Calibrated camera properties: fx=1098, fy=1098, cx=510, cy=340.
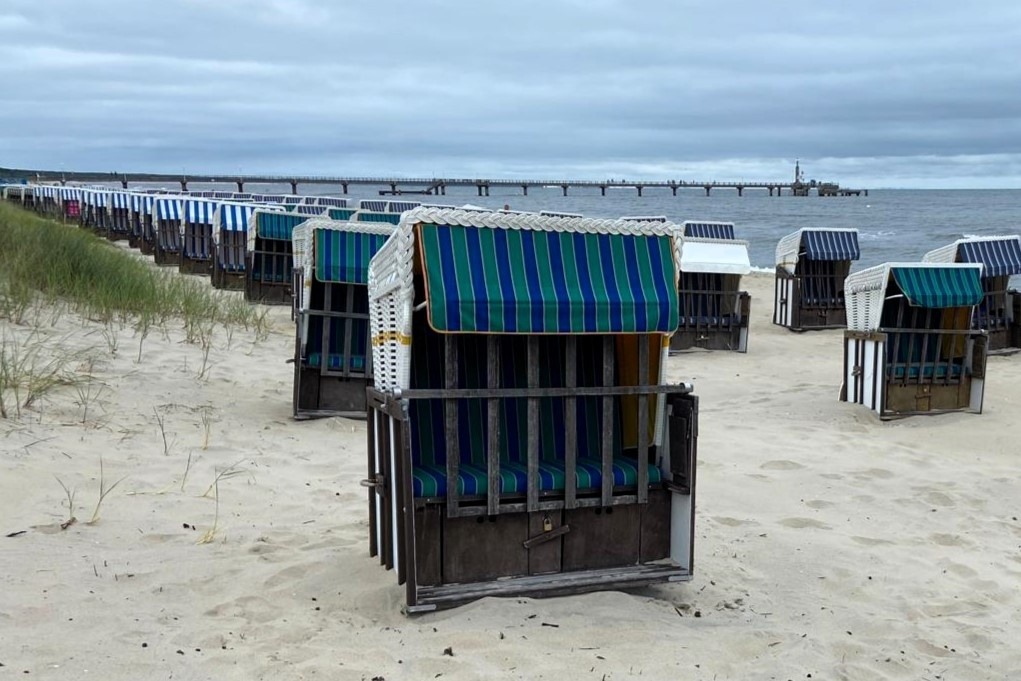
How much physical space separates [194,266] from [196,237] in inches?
27.3

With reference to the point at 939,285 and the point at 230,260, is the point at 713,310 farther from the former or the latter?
the point at 230,260

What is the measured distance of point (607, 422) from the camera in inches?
183

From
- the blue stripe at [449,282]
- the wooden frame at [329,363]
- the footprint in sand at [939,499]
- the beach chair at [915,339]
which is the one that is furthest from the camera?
the beach chair at [915,339]

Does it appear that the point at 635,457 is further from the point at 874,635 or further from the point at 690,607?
the point at 874,635

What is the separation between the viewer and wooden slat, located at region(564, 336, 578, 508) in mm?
4551

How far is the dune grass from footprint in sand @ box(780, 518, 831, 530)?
6.35 meters

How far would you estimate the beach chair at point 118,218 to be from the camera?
31922 millimetres

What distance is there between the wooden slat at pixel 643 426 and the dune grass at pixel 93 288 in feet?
21.8

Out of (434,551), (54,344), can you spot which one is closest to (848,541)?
(434,551)

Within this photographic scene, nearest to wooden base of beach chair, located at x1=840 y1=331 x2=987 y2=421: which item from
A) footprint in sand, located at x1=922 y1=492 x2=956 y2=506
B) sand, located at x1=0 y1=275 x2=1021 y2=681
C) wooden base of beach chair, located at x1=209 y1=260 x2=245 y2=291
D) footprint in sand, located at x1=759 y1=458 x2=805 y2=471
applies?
sand, located at x1=0 y1=275 x2=1021 y2=681

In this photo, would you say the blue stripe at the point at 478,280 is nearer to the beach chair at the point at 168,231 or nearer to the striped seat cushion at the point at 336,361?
the striped seat cushion at the point at 336,361

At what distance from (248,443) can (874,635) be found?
438 cm

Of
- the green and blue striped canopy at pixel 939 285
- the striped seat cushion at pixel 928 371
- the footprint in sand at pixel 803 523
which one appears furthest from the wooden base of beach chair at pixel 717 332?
the footprint in sand at pixel 803 523

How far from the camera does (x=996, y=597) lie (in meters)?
5.12
